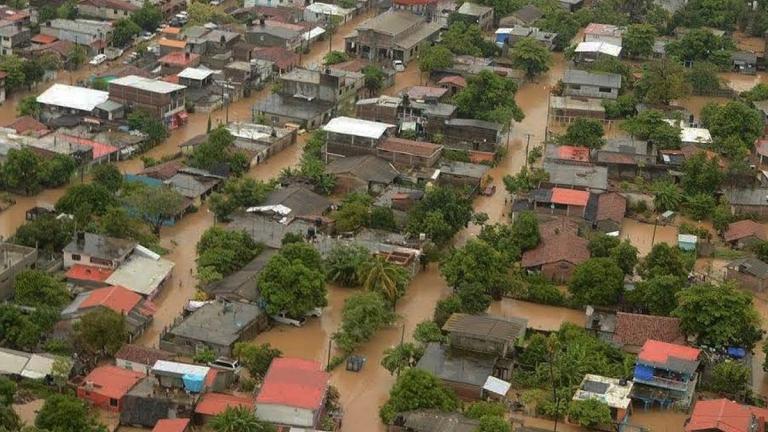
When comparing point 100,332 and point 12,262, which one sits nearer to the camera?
point 100,332

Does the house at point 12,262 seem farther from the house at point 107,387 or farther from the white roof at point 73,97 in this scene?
the white roof at point 73,97

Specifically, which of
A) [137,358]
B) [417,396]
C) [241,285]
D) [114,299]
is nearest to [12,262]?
[114,299]

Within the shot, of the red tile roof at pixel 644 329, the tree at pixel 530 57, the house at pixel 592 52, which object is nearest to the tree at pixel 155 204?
the red tile roof at pixel 644 329

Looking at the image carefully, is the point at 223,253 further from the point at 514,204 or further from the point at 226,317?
the point at 514,204

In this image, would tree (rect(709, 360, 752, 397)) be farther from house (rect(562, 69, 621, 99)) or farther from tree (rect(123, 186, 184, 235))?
house (rect(562, 69, 621, 99))

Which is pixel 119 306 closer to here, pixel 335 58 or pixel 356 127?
pixel 356 127

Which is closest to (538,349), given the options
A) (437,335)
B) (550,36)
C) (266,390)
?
(437,335)
